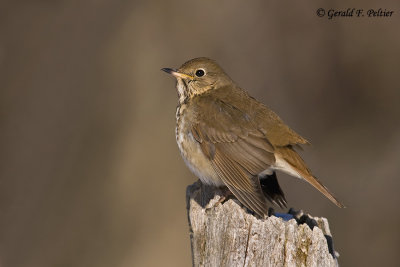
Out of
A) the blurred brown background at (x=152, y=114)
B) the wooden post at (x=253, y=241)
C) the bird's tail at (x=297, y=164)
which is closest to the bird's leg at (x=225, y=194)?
the bird's tail at (x=297, y=164)

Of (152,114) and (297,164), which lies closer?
(297,164)

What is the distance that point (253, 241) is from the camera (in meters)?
3.85

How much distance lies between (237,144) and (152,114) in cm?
249

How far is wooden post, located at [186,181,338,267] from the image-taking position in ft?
12.3

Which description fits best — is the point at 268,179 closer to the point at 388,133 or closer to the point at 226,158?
the point at 226,158

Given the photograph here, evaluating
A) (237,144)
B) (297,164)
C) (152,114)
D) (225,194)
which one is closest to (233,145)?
(237,144)

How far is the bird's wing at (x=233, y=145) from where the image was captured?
17.3ft

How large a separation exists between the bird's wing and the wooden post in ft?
3.29

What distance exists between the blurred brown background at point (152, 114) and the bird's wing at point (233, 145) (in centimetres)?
205

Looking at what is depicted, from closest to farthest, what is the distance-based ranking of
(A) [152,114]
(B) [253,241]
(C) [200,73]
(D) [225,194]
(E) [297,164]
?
1. (B) [253,241]
2. (E) [297,164]
3. (D) [225,194]
4. (C) [200,73]
5. (A) [152,114]

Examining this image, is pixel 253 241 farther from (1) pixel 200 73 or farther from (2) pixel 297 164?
(1) pixel 200 73

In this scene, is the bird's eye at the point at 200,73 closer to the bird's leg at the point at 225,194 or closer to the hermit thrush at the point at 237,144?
the hermit thrush at the point at 237,144

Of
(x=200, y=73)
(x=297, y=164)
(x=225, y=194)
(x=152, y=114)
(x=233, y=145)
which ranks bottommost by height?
(x=225, y=194)

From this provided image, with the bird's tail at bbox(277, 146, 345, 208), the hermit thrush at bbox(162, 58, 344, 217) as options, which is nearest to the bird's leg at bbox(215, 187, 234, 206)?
the hermit thrush at bbox(162, 58, 344, 217)
